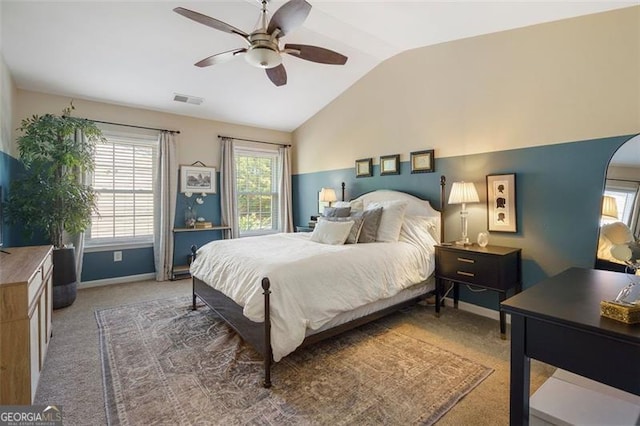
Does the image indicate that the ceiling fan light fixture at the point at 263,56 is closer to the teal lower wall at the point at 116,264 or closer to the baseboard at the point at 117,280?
the teal lower wall at the point at 116,264

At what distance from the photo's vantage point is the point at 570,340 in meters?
1.11

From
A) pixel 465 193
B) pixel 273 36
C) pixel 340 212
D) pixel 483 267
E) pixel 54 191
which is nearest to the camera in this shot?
pixel 273 36

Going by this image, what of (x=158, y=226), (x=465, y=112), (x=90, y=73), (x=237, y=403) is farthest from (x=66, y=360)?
(x=465, y=112)

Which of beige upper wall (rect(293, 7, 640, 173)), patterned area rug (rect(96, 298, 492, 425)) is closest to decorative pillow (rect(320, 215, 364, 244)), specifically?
patterned area rug (rect(96, 298, 492, 425))

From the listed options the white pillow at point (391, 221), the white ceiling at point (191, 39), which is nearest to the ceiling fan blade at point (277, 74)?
the white ceiling at point (191, 39)

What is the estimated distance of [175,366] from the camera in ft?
7.47

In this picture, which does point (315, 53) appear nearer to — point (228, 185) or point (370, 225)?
point (370, 225)

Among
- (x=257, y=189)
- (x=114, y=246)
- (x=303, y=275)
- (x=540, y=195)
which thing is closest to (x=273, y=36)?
(x=303, y=275)

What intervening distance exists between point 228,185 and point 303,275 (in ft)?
11.9

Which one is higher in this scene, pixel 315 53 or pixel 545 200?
pixel 315 53

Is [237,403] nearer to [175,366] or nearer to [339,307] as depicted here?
[175,366]

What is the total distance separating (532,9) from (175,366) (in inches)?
163

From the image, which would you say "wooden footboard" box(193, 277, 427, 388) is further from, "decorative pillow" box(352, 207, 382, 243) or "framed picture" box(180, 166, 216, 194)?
"framed picture" box(180, 166, 216, 194)

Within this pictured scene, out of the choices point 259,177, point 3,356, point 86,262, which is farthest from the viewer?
point 259,177
